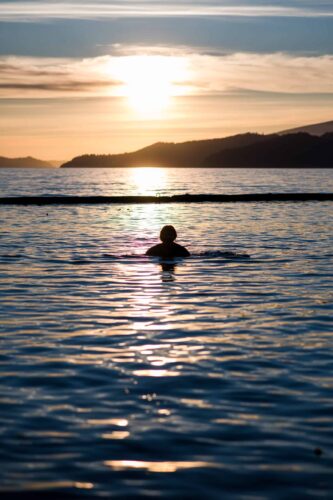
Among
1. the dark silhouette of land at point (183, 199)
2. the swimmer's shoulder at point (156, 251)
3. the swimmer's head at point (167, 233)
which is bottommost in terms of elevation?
the dark silhouette of land at point (183, 199)

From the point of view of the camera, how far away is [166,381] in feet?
42.5

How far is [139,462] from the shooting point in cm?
945

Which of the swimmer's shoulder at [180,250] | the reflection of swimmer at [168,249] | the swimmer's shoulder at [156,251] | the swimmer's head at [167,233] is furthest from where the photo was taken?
the swimmer's shoulder at [156,251]

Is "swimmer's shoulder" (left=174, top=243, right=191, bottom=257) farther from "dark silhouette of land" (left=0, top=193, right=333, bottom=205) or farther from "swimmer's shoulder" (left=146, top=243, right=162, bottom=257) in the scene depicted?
"dark silhouette of land" (left=0, top=193, right=333, bottom=205)

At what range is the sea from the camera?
903 cm

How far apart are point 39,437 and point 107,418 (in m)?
1.05

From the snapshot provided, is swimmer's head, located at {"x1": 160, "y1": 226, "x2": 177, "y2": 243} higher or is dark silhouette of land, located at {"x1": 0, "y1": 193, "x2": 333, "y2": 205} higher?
swimmer's head, located at {"x1": 160, "y1": 226, "x2": 177, "y2": 243}

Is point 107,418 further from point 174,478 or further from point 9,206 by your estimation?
point 9,206

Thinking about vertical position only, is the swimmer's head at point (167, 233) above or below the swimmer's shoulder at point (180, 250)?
above

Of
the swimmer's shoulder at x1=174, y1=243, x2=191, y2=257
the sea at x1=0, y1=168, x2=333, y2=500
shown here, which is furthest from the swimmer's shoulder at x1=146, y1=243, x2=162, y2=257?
the sea at x1=0, y1=168, x2=333, y2=500

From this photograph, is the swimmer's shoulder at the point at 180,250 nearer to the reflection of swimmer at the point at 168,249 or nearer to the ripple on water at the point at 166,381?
the reflection of swimmer at the point at 168,249

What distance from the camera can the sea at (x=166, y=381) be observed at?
29.6 ft

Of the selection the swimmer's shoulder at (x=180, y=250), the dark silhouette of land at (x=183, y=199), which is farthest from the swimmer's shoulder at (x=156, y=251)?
the dark silhouette of land at (x=183, y=199)

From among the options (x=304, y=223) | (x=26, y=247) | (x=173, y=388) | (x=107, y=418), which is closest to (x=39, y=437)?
(x=107, y=418)
